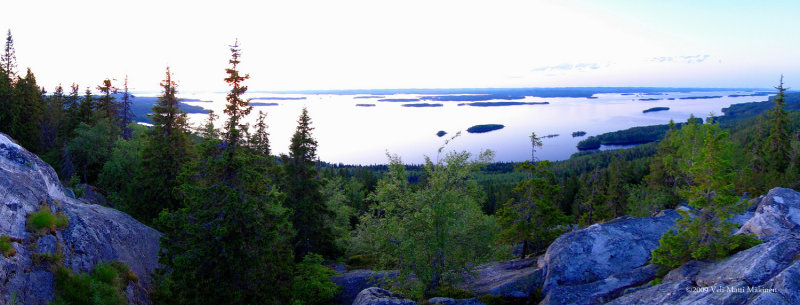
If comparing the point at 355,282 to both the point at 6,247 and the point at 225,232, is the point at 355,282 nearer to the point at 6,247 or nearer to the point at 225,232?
the point at 225,232

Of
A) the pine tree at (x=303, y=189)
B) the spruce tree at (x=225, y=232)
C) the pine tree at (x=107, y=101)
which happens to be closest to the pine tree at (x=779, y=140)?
the pine tree at (x=303, y=189)

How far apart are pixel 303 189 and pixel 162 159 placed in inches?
334

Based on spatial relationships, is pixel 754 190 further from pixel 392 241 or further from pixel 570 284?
pixel 392 241

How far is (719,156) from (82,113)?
56.2 metres

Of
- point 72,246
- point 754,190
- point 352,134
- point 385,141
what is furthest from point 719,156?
point 352,134

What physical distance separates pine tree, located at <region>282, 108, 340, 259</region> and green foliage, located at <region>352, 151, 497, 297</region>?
27.7 feet

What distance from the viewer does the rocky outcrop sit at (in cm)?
1223

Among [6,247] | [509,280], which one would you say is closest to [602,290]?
[509,280]

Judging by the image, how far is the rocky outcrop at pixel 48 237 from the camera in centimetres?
1223

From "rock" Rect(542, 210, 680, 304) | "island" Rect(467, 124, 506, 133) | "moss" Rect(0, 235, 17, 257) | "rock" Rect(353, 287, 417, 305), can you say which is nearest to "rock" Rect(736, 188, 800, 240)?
"rock" Rect(542, 210, 680, 304)

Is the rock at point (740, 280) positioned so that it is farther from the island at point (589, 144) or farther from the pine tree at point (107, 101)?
the island at point (589, 144)

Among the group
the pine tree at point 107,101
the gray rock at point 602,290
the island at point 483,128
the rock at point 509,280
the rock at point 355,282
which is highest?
the pine tree at point 107,101

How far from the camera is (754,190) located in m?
33.2

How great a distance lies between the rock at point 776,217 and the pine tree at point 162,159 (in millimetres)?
28134
